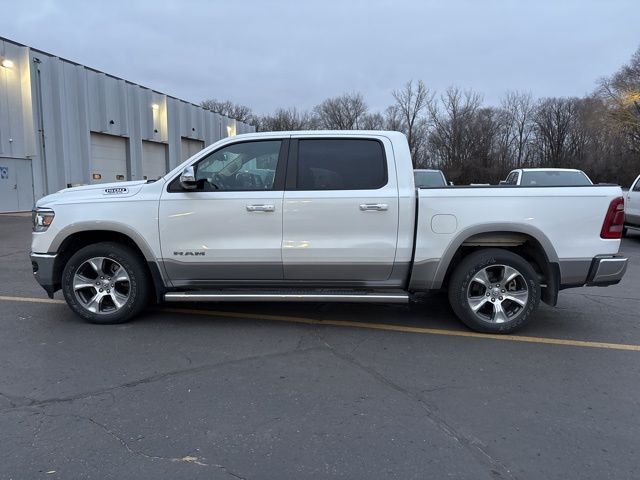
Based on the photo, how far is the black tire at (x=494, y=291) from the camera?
4.87 meters

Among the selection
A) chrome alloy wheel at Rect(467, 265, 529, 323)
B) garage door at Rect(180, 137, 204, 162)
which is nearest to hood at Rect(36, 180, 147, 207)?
chrome alloy wheel at Rect(467, 265, 529, 323)

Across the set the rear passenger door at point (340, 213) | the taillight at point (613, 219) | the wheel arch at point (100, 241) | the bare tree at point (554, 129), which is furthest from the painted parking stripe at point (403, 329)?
the bare tree at point (554, 129)

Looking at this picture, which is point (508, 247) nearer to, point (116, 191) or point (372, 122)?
point (116, 191)

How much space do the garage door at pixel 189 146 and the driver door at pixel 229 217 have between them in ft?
102

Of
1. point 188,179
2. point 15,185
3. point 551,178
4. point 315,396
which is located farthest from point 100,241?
point 15,185

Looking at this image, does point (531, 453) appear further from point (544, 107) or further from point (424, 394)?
point (544, 107)

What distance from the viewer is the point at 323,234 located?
491 centimetres

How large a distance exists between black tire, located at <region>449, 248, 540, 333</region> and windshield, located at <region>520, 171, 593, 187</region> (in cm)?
882

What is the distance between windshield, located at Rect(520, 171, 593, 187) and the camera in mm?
12859

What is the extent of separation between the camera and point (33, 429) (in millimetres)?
3137

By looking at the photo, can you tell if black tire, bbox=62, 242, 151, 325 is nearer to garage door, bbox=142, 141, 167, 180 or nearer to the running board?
the running board

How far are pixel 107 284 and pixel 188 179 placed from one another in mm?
1475

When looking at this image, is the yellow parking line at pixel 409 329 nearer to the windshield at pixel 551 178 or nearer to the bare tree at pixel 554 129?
the windshield at pixel 551 178

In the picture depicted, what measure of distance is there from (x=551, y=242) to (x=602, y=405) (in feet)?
5.67
